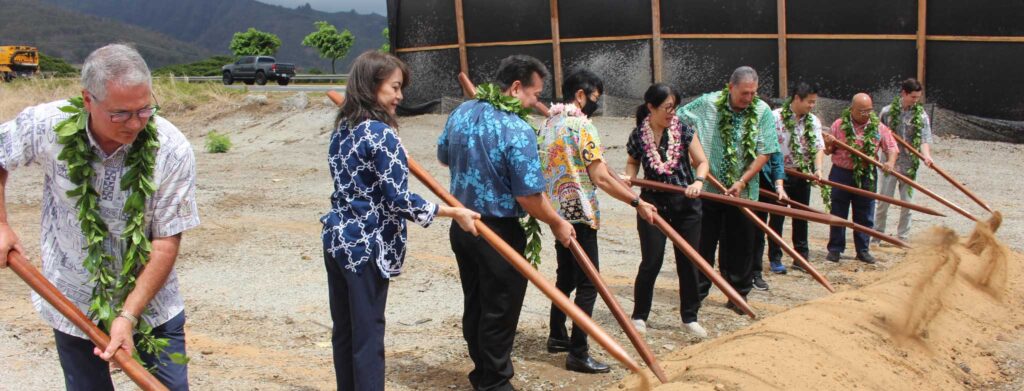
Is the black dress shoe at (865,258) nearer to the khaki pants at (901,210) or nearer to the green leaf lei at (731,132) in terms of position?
the khaki pants at (901,210)

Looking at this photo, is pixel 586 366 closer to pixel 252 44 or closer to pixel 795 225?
pixel 795 225

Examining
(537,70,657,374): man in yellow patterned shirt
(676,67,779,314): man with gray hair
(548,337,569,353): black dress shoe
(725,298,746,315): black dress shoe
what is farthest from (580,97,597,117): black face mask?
(725,298,746,315): black dress shoe

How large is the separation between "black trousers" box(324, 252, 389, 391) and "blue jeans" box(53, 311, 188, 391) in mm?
831

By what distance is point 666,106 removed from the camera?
21.0 ft

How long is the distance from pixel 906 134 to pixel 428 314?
593 cm

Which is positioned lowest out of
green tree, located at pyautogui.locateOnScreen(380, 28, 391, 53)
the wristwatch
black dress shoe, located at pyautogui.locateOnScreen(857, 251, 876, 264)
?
black dress shoe, located at pyautogui.locateOnScreen(857, 251, 876, 264)

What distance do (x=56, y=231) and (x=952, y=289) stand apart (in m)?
6.72

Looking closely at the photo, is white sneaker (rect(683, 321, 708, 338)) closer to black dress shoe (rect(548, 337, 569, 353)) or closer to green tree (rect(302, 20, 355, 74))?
black dress shoe (rect(548, 337, 569, 353))

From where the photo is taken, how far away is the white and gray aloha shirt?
332cm

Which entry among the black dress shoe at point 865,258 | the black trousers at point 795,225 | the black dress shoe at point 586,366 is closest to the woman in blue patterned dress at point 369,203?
the black dress shoe at point 586,366

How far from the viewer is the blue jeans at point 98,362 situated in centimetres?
347

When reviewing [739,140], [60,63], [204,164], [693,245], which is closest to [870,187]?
[739,140]

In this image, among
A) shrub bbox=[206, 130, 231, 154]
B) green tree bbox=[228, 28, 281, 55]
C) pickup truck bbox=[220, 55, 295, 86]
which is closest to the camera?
shrub bbox=[206, 130, 231, 154]

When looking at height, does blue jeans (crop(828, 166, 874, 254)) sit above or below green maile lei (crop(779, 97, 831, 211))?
below
